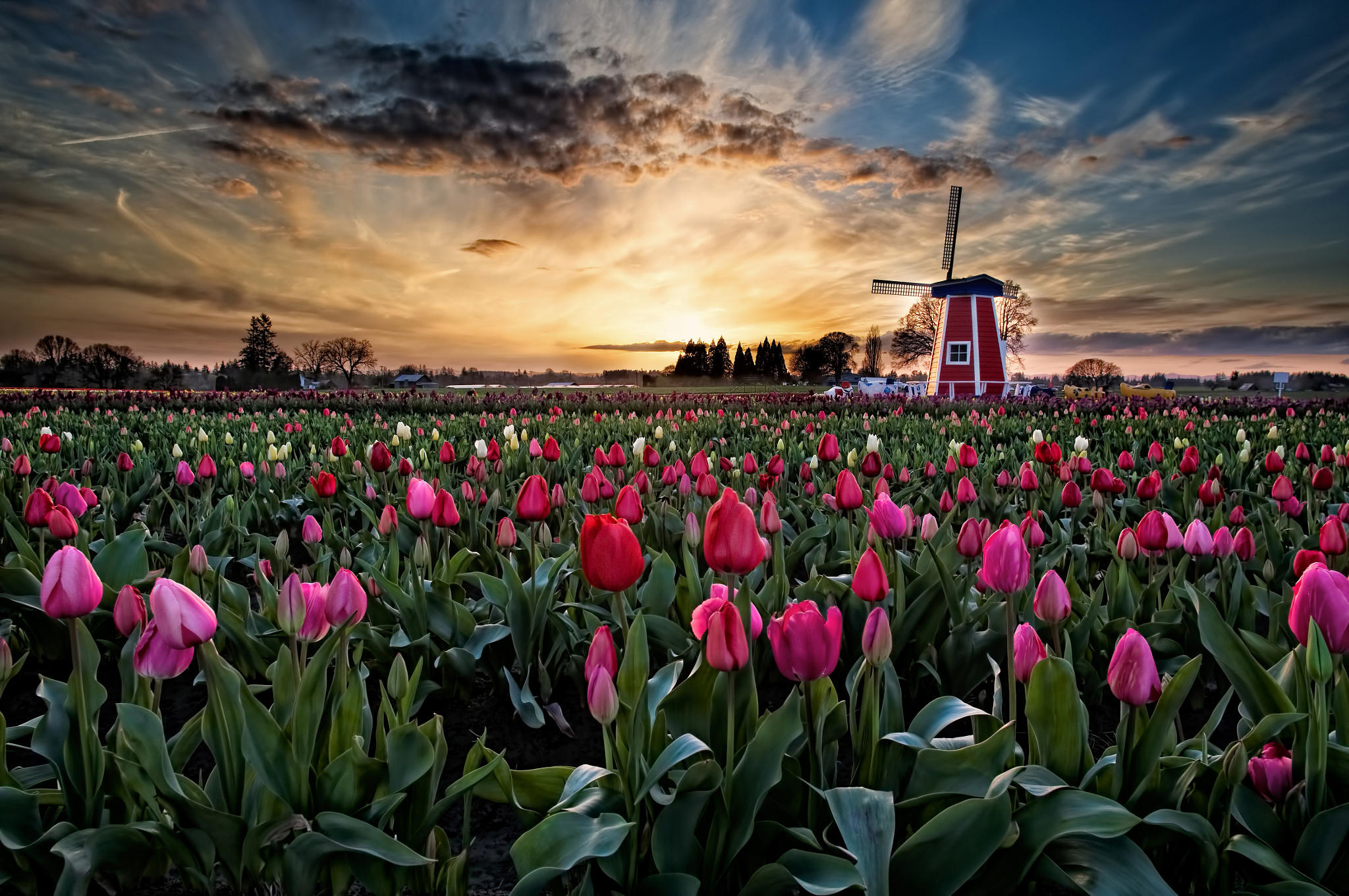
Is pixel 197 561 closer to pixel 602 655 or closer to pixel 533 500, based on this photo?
pixel 533 500

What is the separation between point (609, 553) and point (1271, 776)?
1423mm

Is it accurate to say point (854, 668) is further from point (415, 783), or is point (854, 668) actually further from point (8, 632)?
point (8, 632)

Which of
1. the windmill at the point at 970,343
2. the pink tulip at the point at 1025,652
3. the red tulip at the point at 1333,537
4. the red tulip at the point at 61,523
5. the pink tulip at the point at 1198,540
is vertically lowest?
the pink tulip at the point at 1025,652

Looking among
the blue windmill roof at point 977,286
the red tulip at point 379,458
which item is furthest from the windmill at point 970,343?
the red tulip at point 379,458

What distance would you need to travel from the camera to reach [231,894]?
1.58 m

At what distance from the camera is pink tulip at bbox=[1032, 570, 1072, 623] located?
1828 mm

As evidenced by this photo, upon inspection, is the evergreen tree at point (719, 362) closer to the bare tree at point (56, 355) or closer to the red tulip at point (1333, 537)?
the bare tree at point (56, 355)

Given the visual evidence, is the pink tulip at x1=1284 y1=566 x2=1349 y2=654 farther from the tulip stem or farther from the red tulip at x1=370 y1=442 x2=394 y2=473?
the red tulip at x1=370 y1=442 x2=394 y2=473

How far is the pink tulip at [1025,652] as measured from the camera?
66.5 inches

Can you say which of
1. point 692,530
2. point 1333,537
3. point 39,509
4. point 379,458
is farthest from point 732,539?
point 379,458

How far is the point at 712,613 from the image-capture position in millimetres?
1434

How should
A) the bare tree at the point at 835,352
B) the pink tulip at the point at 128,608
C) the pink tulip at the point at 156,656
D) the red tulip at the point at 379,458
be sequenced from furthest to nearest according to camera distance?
the bare tree at the point at 835,352 → the red tulip at the point at 379,458 → the pink tulip at the point at 128,608 → the pink tulip at the point at 156,656

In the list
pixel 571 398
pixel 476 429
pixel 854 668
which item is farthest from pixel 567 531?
pixel 571 398

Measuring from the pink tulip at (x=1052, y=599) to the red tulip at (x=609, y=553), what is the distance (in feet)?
3.34
